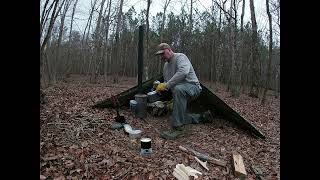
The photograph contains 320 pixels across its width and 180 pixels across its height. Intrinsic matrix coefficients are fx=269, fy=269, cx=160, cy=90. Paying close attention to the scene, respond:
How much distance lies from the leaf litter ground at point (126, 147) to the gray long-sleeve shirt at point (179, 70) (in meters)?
1.06

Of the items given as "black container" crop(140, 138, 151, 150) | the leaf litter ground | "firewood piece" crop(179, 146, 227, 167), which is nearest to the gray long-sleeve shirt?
the leaf litter ground

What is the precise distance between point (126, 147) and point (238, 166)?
189cm

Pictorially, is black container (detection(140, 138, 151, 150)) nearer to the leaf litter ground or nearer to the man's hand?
the leaf litter ground

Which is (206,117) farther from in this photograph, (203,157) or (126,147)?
(126,147)

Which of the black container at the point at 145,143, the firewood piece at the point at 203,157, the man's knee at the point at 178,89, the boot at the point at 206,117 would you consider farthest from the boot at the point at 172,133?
the boot at the point at 206,117

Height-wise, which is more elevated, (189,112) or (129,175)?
(189,112)

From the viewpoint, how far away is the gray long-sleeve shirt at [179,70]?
18.7 ft

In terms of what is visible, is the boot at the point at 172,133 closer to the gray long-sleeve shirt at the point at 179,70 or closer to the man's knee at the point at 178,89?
the man's knee at the point at 178,89

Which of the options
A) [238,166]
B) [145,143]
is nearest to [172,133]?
[145,143]

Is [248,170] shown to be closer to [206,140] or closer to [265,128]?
[206,140]
